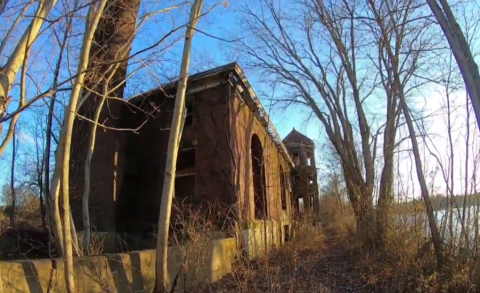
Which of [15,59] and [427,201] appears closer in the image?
[15,59]

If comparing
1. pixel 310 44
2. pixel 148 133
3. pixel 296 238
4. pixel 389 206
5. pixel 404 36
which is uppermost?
pixel 310 44

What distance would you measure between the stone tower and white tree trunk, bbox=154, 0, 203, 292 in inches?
743

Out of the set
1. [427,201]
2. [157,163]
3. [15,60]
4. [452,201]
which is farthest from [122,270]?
[157,163]

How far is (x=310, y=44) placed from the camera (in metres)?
17.5

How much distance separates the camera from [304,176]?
93.1 feet

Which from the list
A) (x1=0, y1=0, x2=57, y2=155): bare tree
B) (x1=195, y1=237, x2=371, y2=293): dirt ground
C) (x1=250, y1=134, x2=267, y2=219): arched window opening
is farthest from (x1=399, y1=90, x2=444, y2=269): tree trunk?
(x1=250, y1=134, x2=267, y2=219): arched window opening

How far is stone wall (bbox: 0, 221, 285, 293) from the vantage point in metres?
4.79

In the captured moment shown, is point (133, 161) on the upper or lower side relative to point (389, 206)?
upper

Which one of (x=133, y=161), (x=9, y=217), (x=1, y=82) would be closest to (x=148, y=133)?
(x=133, y=161)

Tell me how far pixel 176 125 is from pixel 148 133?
24.3 feet

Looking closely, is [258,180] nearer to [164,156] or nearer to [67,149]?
[164,156]

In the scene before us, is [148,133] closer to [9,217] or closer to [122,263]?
[9,217]

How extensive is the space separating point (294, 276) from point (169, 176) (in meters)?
3.66

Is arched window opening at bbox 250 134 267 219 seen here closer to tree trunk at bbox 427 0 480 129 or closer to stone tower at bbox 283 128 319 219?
stone tower at bbox 283 128 319 219
